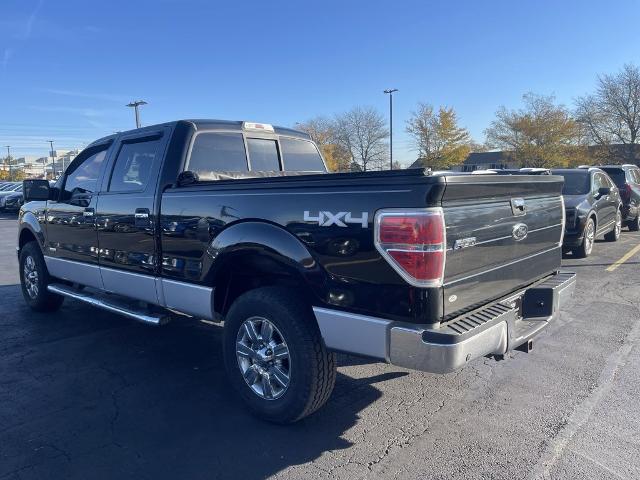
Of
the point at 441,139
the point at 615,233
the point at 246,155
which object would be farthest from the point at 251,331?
the point at 441,139

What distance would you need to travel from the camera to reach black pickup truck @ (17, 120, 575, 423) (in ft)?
9.00

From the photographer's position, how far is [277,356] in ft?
11.1

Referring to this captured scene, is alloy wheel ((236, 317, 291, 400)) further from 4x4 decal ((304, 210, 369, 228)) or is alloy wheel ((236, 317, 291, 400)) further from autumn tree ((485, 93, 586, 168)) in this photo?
autumn tree ((485, 93, 586, 168))

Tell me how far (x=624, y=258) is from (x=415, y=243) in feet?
27.7

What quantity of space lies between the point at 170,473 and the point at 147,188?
242 centimetres

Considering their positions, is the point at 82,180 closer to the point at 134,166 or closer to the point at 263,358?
the point at 134,166

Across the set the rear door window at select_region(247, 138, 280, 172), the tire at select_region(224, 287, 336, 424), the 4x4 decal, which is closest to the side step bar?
the tire at select_region(224, 287, 336, 424)

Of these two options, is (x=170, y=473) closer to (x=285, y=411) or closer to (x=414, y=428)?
(x=285, y=411)

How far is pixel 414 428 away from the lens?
335cm

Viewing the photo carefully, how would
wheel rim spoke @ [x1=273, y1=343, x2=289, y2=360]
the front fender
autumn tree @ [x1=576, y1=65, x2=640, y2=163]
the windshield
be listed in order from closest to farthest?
wheel rim spoke @ [x1=273, y1=343, x2=289, y2=360]
the front fender
the windshield
autumn tree @ [x1=576, y1=65, x2=640, y2=163]

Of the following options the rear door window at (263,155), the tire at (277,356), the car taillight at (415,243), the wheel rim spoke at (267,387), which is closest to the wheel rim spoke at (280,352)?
the tire at (277,356)

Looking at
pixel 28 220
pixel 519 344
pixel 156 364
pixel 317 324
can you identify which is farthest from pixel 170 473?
pixel 28 220

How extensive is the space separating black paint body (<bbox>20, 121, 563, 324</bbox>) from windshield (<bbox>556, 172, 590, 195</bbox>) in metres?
6.02

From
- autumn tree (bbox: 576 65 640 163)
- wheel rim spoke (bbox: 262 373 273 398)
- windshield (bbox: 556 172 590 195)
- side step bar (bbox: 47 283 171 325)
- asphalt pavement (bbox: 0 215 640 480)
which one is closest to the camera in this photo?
asphalt pavement (bbox: 0 215 640 480)
